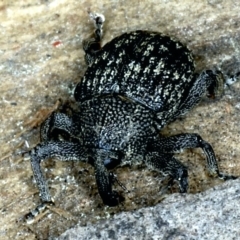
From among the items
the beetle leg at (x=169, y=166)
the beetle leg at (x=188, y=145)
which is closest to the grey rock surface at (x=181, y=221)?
the beetle leg at (x=169, y=166)

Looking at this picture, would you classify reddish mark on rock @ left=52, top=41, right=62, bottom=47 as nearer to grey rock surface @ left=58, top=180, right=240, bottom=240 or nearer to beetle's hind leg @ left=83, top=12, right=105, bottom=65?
beetle's hind leg @ left=83, top=12, right=105, bottom=65

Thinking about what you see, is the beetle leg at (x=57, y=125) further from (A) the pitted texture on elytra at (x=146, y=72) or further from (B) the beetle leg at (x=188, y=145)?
(B) the beetle leg at (x=188, y=145)

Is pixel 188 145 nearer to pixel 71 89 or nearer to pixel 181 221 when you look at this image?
pixel 181 221

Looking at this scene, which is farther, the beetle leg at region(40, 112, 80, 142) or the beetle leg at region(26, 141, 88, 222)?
the beetle leg at region(40, 112, 80, 142)

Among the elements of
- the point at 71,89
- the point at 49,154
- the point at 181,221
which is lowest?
the point at 181,221

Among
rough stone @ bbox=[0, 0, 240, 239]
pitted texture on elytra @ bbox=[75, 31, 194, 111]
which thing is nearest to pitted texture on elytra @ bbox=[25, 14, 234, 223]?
pitted texture on elytra @ bbox=[75, 31, 194, 111]

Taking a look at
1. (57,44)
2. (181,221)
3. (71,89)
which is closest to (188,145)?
(181,221)
